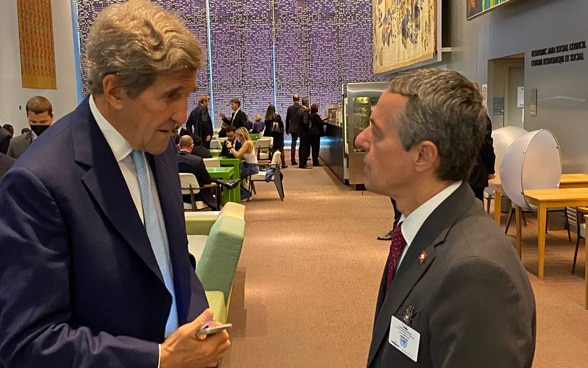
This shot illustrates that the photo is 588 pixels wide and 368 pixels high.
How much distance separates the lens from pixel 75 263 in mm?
1249

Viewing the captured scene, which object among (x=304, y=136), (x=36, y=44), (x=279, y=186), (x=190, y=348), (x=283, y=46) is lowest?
(x=279, y=186)

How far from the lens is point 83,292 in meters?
1.26

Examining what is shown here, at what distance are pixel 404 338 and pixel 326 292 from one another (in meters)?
4.17

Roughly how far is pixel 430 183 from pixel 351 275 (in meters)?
4.59

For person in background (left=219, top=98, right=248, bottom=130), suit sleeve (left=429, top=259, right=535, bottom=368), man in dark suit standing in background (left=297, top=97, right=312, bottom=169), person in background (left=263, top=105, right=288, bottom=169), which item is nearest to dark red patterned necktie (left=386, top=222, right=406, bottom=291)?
suit sleeve (left=429, top=259, right=535, bottom=368)

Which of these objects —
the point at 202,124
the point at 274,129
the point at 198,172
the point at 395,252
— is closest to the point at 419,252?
the point at 395,252

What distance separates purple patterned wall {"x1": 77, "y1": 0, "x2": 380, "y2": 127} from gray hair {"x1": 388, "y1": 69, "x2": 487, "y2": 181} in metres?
19.3

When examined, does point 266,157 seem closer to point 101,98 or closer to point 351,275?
point 351,275

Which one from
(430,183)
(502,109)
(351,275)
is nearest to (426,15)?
(502,109)

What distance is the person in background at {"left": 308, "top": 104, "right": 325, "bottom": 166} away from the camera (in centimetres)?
1566

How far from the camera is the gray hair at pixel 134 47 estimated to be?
1.28 m

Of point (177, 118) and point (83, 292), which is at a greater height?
point (177, 118)

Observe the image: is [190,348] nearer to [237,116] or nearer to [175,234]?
[175,234]

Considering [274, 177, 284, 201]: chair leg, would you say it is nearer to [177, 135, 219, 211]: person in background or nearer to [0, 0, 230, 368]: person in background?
[177, 135, 219, 211]: person in background
